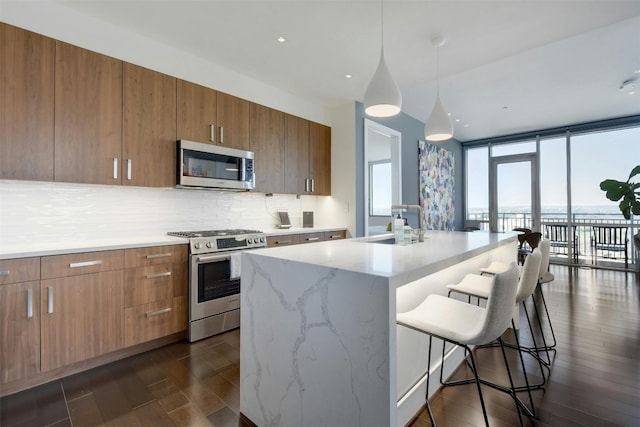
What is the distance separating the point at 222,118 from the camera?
3.25 m

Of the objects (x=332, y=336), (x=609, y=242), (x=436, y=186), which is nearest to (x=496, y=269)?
(x=332, y=336)

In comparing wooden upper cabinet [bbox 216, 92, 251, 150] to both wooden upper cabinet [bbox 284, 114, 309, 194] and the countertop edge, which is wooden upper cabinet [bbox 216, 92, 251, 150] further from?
the countertop edge

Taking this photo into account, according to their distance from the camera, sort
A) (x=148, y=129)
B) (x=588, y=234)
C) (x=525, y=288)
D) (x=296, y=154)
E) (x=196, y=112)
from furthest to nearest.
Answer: (x=588, y=234)
(x=296, y=154)
(x=196, y=112)
(x=148, y=129)
(x=525, y=288)

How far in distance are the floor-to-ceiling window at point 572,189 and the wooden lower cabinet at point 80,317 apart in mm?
7512

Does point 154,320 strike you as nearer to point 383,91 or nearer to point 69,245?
point 69,245

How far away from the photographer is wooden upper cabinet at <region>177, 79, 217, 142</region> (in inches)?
115

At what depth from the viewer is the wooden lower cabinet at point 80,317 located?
196cm

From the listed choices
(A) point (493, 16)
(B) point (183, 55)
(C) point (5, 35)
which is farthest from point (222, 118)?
(A) point (493, 16)

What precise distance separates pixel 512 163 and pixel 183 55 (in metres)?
6.97

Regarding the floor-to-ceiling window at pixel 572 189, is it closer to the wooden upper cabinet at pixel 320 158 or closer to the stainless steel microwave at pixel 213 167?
the wooden upper cabinet at pixel 320 158

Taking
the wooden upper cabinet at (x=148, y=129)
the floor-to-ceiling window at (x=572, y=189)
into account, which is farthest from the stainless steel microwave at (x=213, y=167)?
the floor-to-ceiling window at (x=572, y=189)

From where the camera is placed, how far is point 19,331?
186 cm

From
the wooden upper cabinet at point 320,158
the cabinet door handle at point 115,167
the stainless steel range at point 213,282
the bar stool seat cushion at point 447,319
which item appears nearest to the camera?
the bar stool seat cushion at point 447,319

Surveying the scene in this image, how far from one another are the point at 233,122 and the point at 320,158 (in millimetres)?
1451
